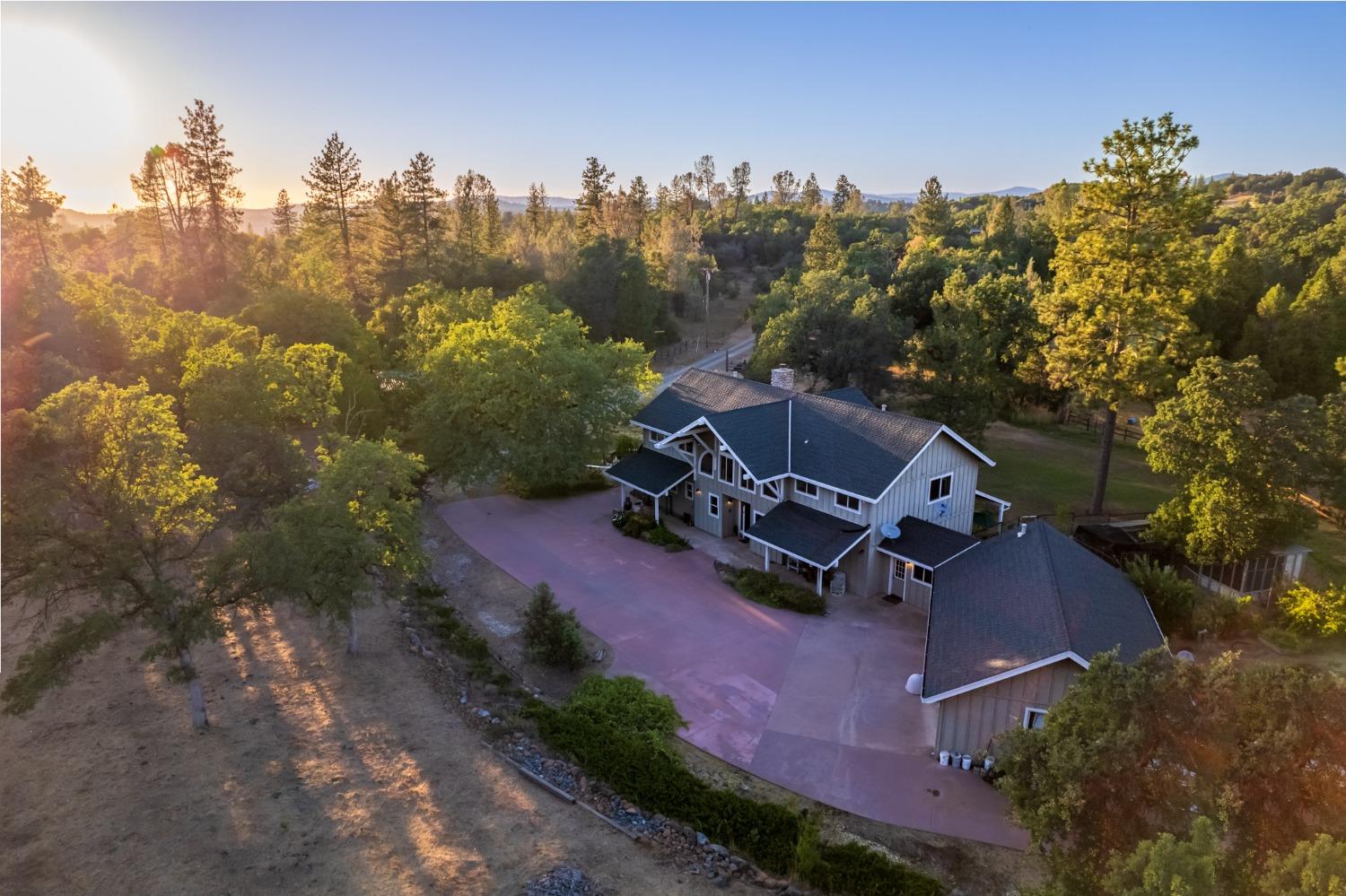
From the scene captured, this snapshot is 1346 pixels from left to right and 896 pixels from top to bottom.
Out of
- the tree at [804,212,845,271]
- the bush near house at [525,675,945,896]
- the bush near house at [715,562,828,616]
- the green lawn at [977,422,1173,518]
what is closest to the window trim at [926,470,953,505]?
the bush near house at [715,562,828,616]

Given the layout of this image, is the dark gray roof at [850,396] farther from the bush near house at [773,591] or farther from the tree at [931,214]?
the tree at [931,214]

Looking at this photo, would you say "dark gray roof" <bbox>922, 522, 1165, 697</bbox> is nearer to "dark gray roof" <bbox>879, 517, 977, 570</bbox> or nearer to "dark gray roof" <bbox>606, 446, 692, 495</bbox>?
"dark gray roof" <bbox>879, 517, 977, 570</bbox>

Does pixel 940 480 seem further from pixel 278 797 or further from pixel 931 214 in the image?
pixel 931 214

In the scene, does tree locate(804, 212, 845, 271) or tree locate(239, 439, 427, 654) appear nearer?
tree locate(239, 439, 427, 654)

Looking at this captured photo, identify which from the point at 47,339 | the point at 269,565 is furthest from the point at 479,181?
the point at 269,565

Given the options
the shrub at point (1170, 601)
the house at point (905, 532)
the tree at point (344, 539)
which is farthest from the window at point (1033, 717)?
the tree at point (344, 539)

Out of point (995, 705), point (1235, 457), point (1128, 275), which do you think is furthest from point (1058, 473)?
point (995, 705)
